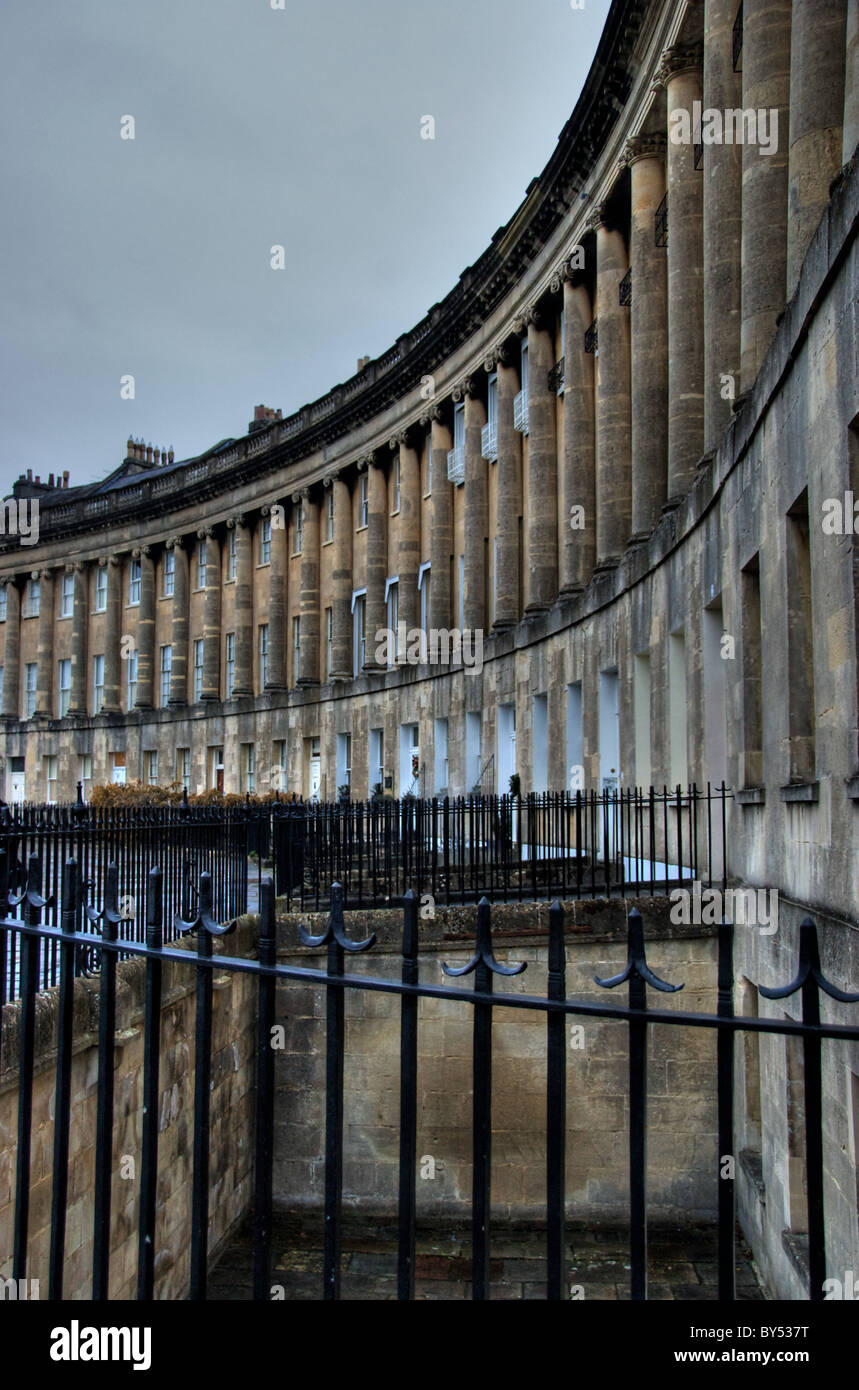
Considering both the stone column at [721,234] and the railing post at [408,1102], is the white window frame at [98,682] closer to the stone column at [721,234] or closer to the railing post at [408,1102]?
the stone column at [721,234]

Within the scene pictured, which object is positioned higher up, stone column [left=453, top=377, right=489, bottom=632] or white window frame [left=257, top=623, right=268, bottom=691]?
stone column [left=453, top=377, right=489, bottom=632]

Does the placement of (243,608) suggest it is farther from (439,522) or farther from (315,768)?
(439,522)

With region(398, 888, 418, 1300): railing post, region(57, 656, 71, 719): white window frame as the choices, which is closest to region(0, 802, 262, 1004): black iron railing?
region(398, 888, 418, 1300): railing post

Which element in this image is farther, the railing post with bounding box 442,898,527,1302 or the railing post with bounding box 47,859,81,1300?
the railing post with bounding box 47,859,81,1300

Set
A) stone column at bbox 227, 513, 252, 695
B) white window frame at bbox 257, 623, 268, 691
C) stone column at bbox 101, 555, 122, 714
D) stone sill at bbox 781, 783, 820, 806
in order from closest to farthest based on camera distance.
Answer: stone sill at bbox 781, 783, 820, 806, white window frame at bbox 257, 623, 268, 691, stone column at bbox 227, 513, 252, 695, stone column at bbox 101, 555, 122, 714

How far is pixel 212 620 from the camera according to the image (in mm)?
46469

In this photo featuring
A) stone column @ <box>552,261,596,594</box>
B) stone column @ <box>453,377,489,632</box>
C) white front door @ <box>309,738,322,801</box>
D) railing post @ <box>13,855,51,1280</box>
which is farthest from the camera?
white front door @ <box>309,738,322,801</box>

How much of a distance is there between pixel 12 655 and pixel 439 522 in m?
29.3

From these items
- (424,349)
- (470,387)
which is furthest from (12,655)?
(470,387)

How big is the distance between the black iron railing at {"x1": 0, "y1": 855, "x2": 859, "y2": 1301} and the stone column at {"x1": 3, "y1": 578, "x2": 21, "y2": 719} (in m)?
53.4

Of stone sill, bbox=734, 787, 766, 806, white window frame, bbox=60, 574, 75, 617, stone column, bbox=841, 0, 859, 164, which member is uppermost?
white window frame, bbox=60, 574, 75, 617

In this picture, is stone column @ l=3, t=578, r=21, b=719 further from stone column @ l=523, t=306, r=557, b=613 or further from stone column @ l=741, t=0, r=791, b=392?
stone column @ l=741, t=0, r=791, b=392

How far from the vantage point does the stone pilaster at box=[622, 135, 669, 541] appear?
61.8ft

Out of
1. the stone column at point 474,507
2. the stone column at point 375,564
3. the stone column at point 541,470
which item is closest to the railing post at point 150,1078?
the stone column at point 541,470
